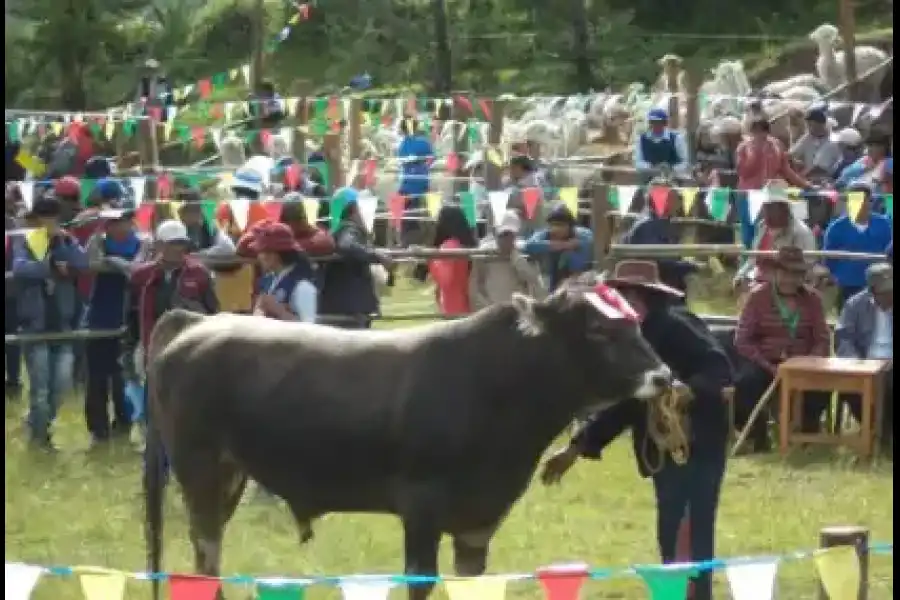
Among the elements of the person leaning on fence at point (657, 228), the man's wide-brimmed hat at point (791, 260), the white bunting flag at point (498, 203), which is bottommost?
the man's wide-brimmed hat at point (791, 260)

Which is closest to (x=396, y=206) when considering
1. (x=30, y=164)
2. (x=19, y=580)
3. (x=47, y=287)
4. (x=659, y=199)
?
(x=659, y=199)

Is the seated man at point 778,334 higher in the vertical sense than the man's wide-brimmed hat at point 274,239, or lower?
lower

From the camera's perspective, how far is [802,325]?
13.7m

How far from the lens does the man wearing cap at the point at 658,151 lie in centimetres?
2111

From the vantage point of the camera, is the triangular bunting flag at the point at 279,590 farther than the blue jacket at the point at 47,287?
No

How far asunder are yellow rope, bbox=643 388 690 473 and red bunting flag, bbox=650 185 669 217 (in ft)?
25.8

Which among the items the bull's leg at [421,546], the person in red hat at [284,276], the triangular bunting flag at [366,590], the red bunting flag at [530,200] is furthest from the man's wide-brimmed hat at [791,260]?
the triangular bunting flag at [366,590]

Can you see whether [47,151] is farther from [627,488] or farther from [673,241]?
[627,488]

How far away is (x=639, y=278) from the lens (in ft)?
29.0

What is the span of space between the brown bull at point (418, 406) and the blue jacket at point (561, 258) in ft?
18.9

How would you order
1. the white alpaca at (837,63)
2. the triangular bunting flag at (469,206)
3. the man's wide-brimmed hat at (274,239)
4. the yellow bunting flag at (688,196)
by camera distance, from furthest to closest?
the white alpaca at (837,63)
the yellow bunting flag at (688,196)
the triangular bunting flag at (469,206)
the man's wide-brimmed hat at (274,239)

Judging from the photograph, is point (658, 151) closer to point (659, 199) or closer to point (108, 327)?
point (659, 199)

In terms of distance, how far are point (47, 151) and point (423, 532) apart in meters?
19.2

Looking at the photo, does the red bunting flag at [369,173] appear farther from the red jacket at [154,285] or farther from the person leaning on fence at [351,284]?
the red jacket at [154,285]
